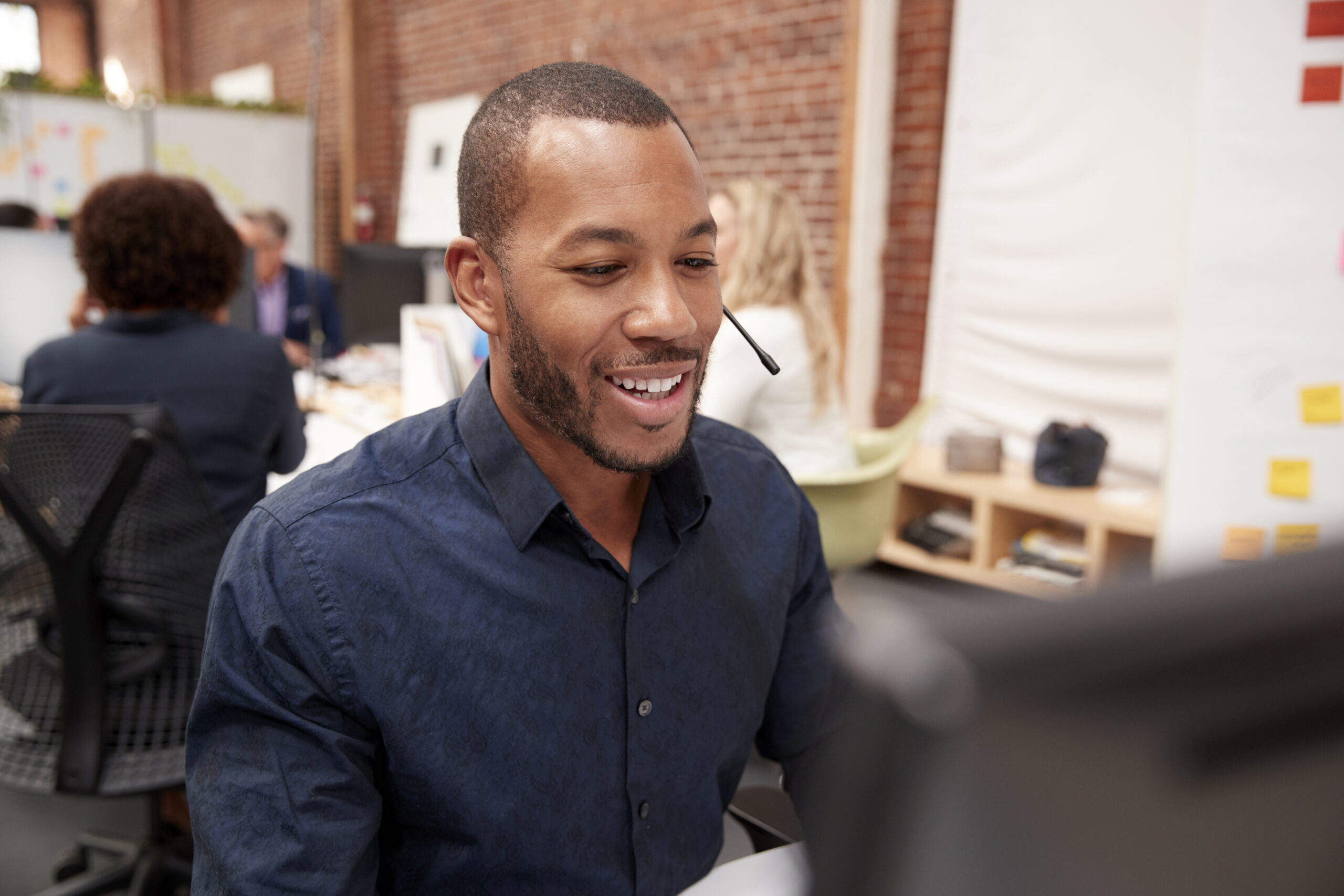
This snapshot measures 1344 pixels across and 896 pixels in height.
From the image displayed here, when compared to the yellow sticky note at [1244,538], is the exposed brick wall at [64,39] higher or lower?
higher

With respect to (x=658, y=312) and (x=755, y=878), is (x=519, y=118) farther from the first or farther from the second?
(x=755, y=878)

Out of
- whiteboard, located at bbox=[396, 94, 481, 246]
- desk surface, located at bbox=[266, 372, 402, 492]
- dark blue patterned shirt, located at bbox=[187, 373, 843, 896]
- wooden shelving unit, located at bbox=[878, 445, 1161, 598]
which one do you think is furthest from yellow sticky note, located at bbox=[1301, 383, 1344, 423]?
whiteboard, located at bbox=[396, 94, 481, 246]

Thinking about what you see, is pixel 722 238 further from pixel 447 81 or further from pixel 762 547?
pixel 447 81

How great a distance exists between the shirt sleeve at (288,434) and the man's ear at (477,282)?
4.12 feet

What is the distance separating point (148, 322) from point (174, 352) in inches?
3.4

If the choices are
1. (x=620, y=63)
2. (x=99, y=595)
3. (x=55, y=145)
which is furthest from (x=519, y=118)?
(x=55, y=145)

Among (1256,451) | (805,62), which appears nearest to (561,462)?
(1256,451)

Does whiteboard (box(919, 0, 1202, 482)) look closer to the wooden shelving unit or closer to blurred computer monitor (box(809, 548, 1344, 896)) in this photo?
the wooden shelving unit

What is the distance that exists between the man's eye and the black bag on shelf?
2758mm

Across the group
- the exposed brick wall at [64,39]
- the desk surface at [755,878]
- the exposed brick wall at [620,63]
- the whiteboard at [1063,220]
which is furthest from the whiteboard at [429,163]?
the exposed brick wall at [64,39]

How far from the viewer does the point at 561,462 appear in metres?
0.95

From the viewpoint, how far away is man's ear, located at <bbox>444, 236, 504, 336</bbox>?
35.8 inches

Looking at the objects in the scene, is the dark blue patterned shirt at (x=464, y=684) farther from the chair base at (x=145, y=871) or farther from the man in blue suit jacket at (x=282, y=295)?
the man in blue suit jacket at (x=282, y=295)

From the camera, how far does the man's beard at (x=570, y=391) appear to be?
0.87 meters
